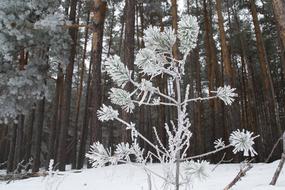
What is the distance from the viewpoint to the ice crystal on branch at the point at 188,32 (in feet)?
6.91

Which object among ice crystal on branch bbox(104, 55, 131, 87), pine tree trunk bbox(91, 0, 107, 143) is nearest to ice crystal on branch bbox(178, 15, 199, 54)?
ice crystal on branch bbox(104, 55, 131, 87)

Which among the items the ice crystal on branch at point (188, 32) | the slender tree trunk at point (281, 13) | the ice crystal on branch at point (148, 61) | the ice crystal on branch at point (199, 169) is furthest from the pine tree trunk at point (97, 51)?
the ice crystal on branch at point (199, 169)

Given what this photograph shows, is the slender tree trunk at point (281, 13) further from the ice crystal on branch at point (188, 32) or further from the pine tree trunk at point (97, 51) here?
the pine tree trunk at point (97, 51)

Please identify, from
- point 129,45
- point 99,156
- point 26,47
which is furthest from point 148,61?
point 26,47

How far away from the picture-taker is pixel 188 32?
2143 millimetres

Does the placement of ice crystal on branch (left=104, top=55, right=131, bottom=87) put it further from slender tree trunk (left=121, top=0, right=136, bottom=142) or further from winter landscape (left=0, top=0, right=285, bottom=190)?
slender tree trunk (left=121, top=0, right=136, bottom=142)

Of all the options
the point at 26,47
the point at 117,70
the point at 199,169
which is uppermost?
the point at 26,47

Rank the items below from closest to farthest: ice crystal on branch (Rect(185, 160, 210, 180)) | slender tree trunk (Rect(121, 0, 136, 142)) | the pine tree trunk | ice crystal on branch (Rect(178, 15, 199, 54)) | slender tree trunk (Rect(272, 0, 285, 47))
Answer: ice crystal on branch (Rect(185, 160, 210, 180)) → ice crystal on branch (Rect(178, 15, 199, 54)) → slender tree trunk (Rect(272, 0, 285, 47)) → slender tree trunk (Rect(121, 0, 136, 142)) → the pine tree trunk

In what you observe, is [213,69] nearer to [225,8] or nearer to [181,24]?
[225,8]

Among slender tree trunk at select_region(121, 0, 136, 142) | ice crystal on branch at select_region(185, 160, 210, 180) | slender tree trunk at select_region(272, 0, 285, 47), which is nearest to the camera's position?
ice crystal on branch at select_region(185, 160, 210, 180)

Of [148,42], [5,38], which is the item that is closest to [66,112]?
[5,38]

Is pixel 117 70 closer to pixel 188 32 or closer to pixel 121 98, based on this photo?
pixel 121 98

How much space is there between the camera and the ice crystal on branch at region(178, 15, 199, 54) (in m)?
2.11

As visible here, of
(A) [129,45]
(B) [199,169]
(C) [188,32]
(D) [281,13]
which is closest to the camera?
(B) [199,169]
